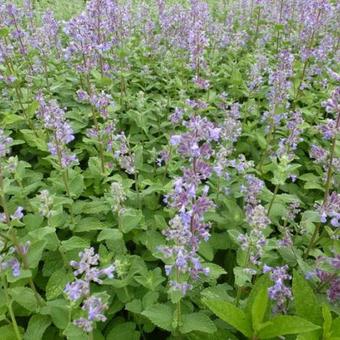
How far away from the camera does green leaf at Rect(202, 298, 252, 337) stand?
111 inches

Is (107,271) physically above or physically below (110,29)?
below

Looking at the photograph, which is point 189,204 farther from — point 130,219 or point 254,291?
point 130,219

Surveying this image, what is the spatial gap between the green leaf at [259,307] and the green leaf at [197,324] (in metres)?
0.39

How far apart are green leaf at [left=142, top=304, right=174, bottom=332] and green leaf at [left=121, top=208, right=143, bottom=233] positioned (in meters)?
0.78

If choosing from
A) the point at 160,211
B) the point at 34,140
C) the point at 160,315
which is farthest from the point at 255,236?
the point at 34,140

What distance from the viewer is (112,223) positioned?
13.4 feet

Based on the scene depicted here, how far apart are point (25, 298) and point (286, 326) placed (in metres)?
1.94

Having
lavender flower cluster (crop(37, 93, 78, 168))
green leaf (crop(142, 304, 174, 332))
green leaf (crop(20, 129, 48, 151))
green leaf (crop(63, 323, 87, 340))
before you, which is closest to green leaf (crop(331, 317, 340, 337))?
green leaf (crop(142, 304, 174, 332))

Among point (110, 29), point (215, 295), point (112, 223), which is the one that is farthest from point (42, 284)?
point (110, 29)

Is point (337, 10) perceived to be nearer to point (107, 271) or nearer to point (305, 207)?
point (305, 207)

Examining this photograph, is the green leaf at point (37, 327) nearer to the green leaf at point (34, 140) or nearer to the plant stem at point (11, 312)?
the plant stem at point (11, 312)

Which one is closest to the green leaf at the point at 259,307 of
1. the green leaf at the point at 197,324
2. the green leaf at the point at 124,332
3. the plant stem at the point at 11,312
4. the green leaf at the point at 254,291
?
the green leaf at the point at 254,291

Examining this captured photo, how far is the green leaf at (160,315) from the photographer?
3.05 meters

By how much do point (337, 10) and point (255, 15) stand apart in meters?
1.98
